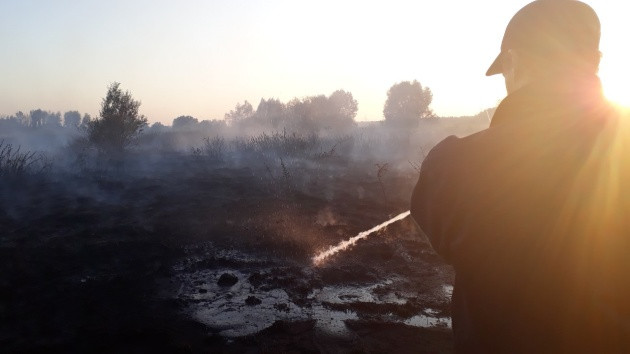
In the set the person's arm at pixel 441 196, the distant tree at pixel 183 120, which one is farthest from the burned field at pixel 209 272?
the distant tree at pixel 183 120

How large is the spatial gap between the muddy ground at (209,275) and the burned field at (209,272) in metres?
0.03

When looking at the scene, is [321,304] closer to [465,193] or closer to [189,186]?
[465,193]

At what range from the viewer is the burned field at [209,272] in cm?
498

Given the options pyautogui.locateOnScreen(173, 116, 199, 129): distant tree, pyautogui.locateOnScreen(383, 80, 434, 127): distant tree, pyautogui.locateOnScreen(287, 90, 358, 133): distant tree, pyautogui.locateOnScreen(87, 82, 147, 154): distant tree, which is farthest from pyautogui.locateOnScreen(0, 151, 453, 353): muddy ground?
pyautogui.locateOnScreen(173, 116, 199, 129): distant tree

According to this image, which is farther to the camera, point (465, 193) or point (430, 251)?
point (430, 251)

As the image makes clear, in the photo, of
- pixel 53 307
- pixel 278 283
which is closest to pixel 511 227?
pixel 278 283

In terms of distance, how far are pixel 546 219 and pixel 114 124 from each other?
22021mm

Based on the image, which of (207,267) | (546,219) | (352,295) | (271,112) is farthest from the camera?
(271,112)

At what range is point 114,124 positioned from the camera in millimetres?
20250

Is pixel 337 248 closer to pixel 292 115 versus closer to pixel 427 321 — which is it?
pixel 427 321

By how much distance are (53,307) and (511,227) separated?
6.36m

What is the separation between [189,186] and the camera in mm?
14383

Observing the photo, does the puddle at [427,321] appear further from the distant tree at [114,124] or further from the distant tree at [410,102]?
the distant tree at [410,102]

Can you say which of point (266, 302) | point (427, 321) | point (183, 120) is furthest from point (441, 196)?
point (183, 120)
